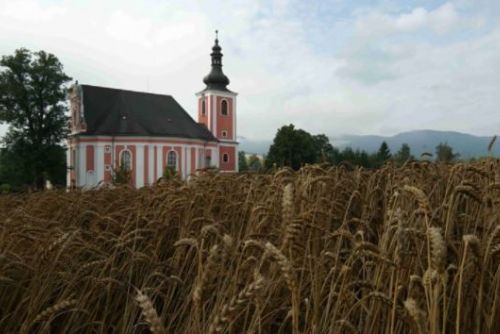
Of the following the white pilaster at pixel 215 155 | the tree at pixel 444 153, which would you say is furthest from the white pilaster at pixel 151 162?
the tree at pixel 444 153

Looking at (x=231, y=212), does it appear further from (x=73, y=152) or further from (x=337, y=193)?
(x=73, y=152)

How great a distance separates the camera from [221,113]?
65.2 metres

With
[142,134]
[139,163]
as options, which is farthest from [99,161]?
[142,134]

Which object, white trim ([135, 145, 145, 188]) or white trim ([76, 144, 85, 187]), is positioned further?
white trim ([135, 145, 145, 188])

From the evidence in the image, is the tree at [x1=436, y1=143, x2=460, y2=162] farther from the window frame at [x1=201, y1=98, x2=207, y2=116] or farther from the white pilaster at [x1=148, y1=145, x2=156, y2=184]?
the window frame at [x1=201, y1=98, x2=207, y2=116]

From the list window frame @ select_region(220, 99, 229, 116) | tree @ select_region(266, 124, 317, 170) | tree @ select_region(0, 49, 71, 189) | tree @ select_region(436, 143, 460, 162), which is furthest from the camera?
tree @ select_region(266, 124, 317, 170)

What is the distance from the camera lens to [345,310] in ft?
6.38

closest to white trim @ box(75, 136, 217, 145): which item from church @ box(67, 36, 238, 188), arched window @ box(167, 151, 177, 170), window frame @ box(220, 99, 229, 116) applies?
church @ box(67, 36, 238, 188)

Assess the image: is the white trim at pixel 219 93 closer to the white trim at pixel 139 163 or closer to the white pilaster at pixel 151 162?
the white pilaster at pixel 151 162

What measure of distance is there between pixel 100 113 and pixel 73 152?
6.21 meters

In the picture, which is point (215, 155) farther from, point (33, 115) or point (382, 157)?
point (382, 157)

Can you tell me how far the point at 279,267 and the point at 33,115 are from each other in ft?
165

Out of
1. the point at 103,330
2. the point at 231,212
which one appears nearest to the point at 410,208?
the point at 231,212

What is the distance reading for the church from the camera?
5094 centimetres
